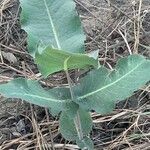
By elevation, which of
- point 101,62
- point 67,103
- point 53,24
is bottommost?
point 101,62

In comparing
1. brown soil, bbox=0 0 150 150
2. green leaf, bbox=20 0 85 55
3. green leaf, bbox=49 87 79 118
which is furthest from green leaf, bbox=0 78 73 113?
brown soil, bbox=0 0 150 150

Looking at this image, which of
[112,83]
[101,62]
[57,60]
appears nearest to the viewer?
[57,60]

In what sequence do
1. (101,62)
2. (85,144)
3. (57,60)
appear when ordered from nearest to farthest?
(57,60) < (85,144) < (101,62)

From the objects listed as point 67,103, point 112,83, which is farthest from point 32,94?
point 112,83

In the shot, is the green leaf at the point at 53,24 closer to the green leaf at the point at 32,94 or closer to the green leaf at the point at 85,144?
the green leaf at the point at 32,94

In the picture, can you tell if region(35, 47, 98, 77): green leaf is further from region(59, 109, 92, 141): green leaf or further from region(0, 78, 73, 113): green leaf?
region(59, 109, 92, 141): green leaf

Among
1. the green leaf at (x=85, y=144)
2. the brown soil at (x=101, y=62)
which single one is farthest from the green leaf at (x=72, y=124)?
the brown soil at (x=101, y=62)

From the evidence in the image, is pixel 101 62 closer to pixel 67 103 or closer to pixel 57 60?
pixel 67 103

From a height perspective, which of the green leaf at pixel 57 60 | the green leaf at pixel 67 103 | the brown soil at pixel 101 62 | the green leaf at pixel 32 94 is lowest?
the brown soil at pixel 101 62
